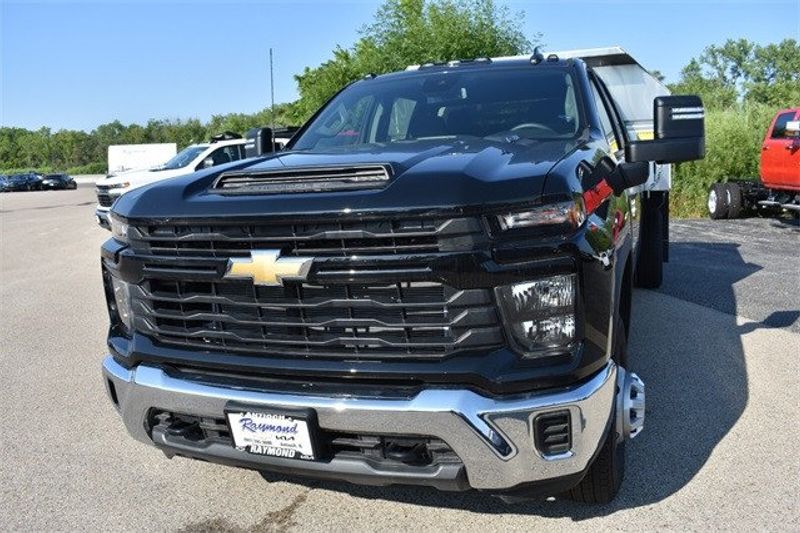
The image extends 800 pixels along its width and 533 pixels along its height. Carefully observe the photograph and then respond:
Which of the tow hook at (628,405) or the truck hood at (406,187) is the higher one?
the truck hood at (406,187)

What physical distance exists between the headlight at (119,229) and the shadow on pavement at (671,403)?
130cm

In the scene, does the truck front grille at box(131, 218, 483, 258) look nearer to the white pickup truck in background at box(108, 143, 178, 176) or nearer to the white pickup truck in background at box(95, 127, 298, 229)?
the white pickup truck in background at box(95, 127, 298, 229)

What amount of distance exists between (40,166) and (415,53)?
10820cm

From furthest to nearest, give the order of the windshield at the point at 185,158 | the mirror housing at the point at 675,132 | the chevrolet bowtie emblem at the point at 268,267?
the windshield at the point at 185,158, the mirror housing at the point at 675,132, the chevrolet bowtie emblem at the point at 268,267

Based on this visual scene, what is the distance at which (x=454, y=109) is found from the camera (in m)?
4.13

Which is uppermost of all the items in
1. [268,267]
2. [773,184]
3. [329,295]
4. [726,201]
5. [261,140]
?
[261,140]

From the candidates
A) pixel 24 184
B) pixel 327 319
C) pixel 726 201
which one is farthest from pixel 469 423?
pixel 24 184

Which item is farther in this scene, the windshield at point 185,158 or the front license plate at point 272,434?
the windshield at point 185,158

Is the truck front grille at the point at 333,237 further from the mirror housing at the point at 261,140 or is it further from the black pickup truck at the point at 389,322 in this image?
the mirror housing at the point at 261,140

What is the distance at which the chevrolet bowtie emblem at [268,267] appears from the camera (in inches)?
102

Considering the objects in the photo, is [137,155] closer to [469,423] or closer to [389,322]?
[389,322]

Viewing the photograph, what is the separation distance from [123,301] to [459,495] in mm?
1659

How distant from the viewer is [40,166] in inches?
4400

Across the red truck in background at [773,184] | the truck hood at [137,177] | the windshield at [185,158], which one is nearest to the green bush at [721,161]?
the red truck in background at [773,184]
